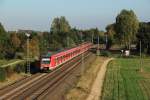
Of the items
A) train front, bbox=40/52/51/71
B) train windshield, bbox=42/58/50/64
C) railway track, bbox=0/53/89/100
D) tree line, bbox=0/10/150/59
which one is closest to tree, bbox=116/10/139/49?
tree line, bbox=0/10/150/59

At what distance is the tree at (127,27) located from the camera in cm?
13525

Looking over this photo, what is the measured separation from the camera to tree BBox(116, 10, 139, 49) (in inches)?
5325

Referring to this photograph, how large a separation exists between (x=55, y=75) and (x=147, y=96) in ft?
81.5

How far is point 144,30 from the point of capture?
425 ft

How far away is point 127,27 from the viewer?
135 metres

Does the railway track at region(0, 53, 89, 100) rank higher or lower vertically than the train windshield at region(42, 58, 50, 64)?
lower

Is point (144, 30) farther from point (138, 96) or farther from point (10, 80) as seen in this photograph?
point (138, 96)

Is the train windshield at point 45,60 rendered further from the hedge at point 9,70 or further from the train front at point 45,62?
the hedge at point 9,70

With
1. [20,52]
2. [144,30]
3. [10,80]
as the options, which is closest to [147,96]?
[10,80]

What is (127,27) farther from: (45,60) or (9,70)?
(9,70)

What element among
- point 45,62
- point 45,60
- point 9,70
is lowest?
point 9,70

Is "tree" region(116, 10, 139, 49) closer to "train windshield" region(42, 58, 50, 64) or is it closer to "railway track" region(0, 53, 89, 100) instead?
"railway track" region(0, 53, 89, 100)

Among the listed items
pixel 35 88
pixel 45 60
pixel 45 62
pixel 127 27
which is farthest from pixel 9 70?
pixel 127 27

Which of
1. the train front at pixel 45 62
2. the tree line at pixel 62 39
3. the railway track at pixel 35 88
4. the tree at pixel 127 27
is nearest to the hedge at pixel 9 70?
the train front at pixel 45 62
